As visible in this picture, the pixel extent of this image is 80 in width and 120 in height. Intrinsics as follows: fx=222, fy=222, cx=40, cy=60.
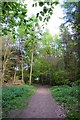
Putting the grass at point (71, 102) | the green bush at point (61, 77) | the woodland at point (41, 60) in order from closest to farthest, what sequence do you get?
1. the grass at point (71, 102)
2. the woodland at point (41, 60)
3. the green bush at point (61, 77)

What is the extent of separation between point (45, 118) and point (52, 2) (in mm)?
5369

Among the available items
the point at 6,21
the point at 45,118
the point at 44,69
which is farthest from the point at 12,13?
the point at 44,69

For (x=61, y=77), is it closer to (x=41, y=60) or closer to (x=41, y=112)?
(x=41, y=60)

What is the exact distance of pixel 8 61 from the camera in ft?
96.2

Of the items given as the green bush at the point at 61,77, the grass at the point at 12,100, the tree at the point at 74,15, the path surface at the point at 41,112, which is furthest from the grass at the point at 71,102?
the green bush at the point at 61,77

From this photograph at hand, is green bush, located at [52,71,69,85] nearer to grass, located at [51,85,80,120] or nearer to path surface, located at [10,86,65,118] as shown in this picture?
grass, located at [51,85,80,120]

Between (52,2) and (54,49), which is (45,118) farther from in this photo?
(54,49)

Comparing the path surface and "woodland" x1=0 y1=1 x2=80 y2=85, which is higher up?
"woodland" x1=0 y1=1 x2=80 y2=85

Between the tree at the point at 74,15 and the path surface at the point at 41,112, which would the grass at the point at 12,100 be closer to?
the path surface at the point at 41,112

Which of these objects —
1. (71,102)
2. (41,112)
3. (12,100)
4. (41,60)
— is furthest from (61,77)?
(41,112)

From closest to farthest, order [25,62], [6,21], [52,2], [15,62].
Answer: [52,2], [6,21], [15,62], [25,62]

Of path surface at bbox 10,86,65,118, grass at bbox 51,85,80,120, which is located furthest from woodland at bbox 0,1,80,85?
path surface at bbox 10,86,65,118

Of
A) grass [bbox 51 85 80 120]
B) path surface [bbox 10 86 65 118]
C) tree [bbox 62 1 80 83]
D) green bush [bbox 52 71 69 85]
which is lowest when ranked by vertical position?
path surface [bbox 10 86 65 118]

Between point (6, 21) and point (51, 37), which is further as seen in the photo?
point (51, 37)
